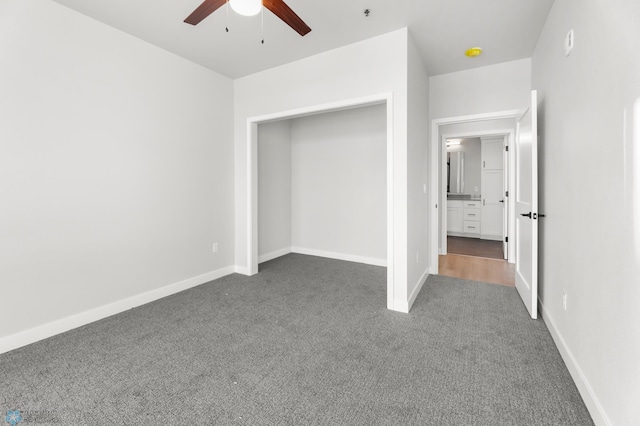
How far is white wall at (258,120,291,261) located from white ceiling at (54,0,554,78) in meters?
1.51

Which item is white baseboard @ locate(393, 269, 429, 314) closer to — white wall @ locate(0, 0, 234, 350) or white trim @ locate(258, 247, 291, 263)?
white wall @ locate(0, 0, 234, 350)

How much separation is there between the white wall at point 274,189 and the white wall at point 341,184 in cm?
15

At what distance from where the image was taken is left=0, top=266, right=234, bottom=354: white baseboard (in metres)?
2.20

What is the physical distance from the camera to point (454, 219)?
22.9 ft

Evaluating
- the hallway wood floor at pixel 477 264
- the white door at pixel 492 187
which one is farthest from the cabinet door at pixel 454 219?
the hallway wood floor at pixel 477 264

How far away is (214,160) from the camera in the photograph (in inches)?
148

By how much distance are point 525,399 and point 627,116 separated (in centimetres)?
147

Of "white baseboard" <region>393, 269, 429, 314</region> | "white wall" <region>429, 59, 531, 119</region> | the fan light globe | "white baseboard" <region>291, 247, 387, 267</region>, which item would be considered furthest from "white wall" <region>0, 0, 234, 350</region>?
"white wall" <region>429, 59, 531, 119</region>

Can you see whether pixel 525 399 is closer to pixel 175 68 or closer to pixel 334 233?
pixel 334 233

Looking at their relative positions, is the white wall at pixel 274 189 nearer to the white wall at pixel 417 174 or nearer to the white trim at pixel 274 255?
the white trim at pixel 274 255

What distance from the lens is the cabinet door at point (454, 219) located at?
6895 mm

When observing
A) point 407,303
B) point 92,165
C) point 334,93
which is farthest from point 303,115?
point 407,303

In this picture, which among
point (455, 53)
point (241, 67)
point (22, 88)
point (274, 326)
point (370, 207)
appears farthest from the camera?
point (370, 207)

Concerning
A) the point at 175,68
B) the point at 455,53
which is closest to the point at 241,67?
the point at 175,68
